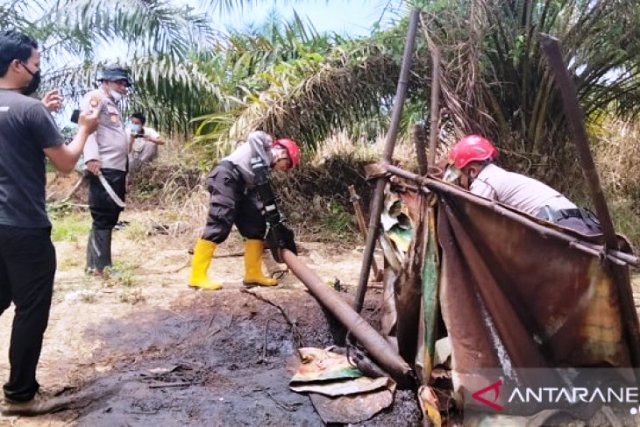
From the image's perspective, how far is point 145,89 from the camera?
30.2 ft

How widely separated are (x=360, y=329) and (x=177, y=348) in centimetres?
132

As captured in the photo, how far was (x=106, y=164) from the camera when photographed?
5070 millimetres

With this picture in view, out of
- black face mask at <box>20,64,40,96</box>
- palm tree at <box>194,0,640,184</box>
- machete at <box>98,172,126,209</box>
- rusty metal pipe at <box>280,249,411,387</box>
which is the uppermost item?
palm tree at <box>194,0,640,184</box>

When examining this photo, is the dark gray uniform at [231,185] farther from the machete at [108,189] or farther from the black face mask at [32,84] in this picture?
the black face mask at [32,84]

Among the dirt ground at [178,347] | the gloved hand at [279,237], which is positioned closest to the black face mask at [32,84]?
the dirt ground at [178,347]

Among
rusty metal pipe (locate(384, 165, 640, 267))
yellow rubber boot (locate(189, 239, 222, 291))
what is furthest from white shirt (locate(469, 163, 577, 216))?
yellow rubber boot (locate(189, 239, 222, 291))

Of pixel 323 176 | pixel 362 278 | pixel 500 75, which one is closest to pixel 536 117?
pixel 500 75

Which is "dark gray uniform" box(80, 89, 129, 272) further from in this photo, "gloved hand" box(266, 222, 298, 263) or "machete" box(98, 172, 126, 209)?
"gloved hand" box(266, 222, 298, 263)

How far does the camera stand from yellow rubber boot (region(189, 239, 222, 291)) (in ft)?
16.4

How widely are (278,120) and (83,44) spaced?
4049 millimetres

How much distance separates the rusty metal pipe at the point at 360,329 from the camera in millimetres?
3080

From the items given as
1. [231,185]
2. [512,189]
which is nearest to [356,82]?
[231,185]

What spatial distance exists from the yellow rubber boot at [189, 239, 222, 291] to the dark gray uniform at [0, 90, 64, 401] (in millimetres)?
2008

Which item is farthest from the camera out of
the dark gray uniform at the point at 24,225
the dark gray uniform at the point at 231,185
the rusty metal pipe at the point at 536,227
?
the dark gray uniform at the point at 231,185
